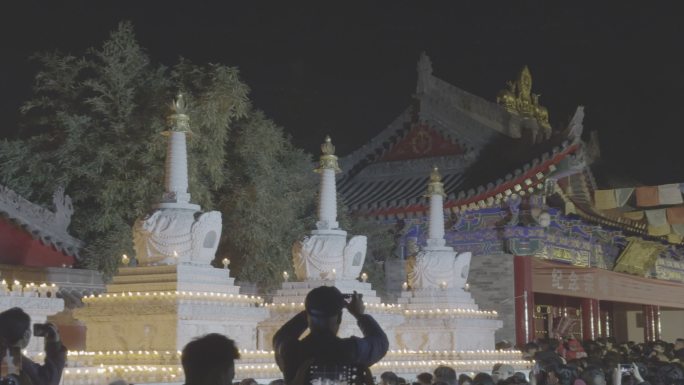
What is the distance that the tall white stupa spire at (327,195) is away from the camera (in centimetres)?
2131

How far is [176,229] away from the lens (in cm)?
1741

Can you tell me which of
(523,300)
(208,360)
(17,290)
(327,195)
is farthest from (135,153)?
(208,360)

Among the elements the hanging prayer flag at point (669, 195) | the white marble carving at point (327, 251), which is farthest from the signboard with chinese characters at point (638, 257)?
the white marble carving at point (327, 251)

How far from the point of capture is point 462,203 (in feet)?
98.9

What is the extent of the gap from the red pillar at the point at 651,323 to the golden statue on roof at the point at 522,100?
9.75 meters

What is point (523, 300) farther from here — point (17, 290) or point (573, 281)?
point (17, 290)

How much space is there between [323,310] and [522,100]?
31861mm

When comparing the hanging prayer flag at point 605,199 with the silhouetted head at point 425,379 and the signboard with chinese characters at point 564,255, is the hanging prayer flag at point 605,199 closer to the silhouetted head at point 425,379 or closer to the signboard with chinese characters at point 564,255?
the signboard with chinese characters at point 564,255

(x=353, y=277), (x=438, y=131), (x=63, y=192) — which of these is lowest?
(x=353, y=277)

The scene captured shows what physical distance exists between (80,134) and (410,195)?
11.5m

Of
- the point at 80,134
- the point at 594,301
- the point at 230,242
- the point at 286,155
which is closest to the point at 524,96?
the point at 594,301

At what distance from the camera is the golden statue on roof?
3616 centimetres

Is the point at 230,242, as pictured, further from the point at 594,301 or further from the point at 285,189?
the point at 594,301

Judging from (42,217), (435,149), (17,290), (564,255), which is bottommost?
(17,290)
